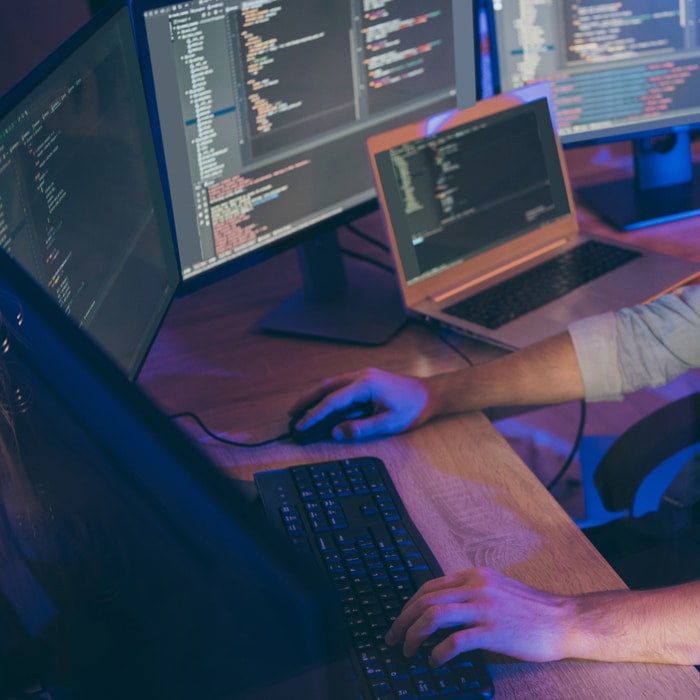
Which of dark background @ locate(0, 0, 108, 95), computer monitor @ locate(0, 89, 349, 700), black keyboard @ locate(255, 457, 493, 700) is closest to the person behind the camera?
computer monitor @ locate(0, 89, 349, 700)

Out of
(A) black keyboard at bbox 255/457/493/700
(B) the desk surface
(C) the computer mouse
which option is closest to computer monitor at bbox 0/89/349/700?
(A) black keyboard at bbox 255/457/493/700

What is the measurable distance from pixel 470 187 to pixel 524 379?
347 millimetres

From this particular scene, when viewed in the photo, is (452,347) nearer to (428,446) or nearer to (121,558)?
(428,446)

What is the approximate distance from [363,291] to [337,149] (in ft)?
0.73

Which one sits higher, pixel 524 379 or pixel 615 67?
pixel 615 67

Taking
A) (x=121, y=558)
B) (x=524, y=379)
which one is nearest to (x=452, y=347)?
(x=524, y=379)

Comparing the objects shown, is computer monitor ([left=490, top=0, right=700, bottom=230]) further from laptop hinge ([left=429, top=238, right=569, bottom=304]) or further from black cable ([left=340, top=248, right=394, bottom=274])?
black cable ([left=340, top=248, right=394, bottom=274])

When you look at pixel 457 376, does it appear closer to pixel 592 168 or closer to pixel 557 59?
pixel 557 59

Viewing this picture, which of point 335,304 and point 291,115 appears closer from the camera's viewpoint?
point 291,115

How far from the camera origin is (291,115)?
1.35 meters

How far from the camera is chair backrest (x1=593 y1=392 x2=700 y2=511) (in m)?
1.19

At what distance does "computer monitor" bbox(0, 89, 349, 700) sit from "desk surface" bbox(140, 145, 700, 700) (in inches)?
16.3

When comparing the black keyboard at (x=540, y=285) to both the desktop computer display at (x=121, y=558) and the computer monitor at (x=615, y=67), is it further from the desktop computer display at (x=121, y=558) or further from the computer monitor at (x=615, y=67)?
the desktop computer display at (x=121, y=558)

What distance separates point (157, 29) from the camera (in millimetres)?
1153
